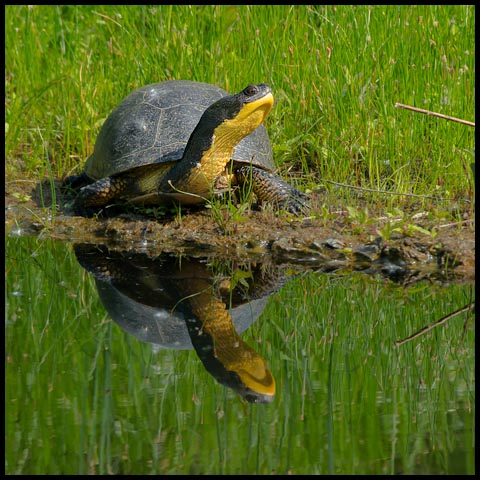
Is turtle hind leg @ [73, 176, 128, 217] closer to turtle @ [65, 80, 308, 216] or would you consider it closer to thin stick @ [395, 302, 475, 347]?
turtle @ [65, 80, 308, 216]

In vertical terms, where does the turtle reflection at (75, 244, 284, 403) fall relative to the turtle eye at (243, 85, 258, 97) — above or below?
below

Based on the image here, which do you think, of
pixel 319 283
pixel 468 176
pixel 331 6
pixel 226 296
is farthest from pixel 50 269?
pixel 331 6

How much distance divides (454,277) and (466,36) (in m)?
2.19

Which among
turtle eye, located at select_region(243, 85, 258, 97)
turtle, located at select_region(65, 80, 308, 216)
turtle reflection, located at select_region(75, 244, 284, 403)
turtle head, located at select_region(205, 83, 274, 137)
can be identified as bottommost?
turtle reflection, located at select_region(75, 244, 284, 403)

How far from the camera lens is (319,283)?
447 centimetres

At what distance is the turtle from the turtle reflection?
0.60 metres

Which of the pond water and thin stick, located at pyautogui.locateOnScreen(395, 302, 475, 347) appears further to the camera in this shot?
thin stick, located at pyautogui.locateOnScreen(395, 302, 475, 347)

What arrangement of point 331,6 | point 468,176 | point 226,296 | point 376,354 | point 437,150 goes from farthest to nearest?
point 331,6, point 437,150, point 468,176, point 226,296, point 376,354

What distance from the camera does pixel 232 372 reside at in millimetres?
3441

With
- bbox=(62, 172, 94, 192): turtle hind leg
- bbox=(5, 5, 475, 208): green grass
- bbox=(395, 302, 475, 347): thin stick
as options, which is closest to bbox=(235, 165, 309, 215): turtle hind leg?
bbox=(5, 5, 475, 208): green grass

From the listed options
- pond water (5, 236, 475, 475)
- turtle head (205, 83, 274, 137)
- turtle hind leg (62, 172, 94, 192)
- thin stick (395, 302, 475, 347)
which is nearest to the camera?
pond water (5, 236, 475, 475)

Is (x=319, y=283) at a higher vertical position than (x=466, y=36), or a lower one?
lower

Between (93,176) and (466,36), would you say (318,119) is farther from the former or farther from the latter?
(93,176)

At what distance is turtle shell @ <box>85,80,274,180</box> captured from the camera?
5691 millimetres
